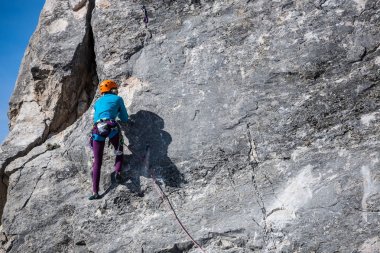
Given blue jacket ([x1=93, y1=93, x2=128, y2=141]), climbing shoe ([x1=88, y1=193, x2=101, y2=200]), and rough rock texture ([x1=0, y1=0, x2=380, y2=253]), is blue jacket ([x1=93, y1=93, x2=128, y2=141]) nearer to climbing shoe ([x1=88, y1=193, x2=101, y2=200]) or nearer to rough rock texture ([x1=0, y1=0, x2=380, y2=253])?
rough rock texture ([x1=0, y1=0, x2=380, y2=253])

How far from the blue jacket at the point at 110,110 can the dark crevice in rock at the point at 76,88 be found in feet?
8.42

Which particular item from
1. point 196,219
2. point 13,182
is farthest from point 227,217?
point 13,182

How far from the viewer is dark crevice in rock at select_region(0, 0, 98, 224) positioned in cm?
1151

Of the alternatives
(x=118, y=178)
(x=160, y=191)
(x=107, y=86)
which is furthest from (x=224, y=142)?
(x=107, y=86)

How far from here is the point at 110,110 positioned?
356 inches

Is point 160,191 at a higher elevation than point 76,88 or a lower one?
lower

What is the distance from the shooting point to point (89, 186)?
9.67 metres

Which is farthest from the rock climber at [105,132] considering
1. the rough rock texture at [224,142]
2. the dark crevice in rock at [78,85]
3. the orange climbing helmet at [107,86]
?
the dark crevice in rock at [78,85]

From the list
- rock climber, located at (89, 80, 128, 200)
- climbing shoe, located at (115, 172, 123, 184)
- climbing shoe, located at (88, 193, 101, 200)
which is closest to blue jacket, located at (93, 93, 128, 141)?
rock climber, located at (89, 80, 128, 200)

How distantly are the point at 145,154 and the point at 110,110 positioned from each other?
3.58 feet

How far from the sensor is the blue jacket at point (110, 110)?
354 inches

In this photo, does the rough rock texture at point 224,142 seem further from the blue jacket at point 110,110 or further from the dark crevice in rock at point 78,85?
the dark crevice in rock at point 78,85

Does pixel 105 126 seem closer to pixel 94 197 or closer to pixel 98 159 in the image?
pixel 98 159

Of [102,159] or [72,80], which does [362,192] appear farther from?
[72,80]
